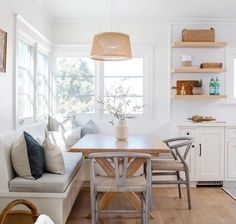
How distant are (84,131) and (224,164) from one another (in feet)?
6.89

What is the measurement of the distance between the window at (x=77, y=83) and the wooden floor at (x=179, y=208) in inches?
54.5

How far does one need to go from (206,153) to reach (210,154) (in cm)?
6

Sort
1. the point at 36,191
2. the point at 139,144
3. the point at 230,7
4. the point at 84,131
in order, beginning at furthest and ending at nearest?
the point at 84,131, the point at 230,7, the point at 139,144, the point at 36,191

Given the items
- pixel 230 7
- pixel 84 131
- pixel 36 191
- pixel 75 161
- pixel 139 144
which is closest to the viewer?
pixel 36 191

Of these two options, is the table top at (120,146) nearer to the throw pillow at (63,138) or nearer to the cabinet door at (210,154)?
the throw pillow at (63,138)

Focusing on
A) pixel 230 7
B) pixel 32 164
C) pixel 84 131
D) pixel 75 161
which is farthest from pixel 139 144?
pixel 230 7

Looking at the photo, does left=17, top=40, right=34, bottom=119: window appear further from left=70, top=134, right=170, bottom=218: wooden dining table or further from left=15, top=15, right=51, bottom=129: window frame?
left=70, top=134, right=170, bottom=218: wooden dining table

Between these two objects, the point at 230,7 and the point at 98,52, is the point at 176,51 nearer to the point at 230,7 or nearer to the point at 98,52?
the point at 230,7

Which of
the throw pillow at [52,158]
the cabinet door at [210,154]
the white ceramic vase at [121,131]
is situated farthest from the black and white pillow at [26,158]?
the cabinet door at [210,154]

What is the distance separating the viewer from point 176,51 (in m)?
5.16

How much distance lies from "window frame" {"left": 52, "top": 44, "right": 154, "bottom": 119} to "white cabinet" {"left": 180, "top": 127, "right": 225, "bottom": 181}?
0.79 metres

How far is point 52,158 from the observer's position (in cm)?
317

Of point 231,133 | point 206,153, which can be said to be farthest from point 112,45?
point 231,133

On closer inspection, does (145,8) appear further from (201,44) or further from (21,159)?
(21,159)
